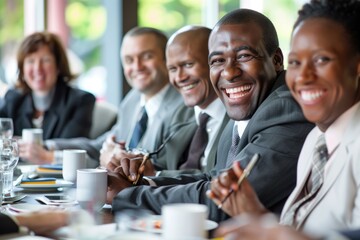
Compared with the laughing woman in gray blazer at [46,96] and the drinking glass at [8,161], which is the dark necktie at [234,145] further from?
the laughing woman in gray blazer at [46,96]

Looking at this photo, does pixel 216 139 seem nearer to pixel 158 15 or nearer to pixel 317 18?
pixel 317 18

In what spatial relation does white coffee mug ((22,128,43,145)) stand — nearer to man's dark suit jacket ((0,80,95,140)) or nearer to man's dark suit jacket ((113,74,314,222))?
man's dark suit jacket ((0,80,95,140))

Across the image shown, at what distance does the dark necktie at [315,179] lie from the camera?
1.76m

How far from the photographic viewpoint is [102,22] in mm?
6250

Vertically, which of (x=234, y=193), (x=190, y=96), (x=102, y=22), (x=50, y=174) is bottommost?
(x=50, y=174)

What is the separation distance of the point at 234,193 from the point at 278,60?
0.79 metres

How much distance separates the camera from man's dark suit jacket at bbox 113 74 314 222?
198 centimetres

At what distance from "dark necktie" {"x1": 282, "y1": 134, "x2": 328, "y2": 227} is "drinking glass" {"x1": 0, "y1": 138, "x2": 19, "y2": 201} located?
108cm

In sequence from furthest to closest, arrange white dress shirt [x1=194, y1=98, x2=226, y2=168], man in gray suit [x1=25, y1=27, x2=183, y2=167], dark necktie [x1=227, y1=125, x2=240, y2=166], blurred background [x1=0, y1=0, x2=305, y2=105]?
blurred background [x1=0, y1=0, x2=305, y2=105] → man in gray suit [x1=25, y1=27, x2=183, y2=167] → white dress shirt [x1=194, y1=98, x2=226, y2=168] → dark necktie [x1=227, y1=125, x2=240, y2=166]

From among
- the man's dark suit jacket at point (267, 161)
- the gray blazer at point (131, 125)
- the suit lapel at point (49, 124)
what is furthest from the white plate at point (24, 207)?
the suit lapel at point (49, 124)

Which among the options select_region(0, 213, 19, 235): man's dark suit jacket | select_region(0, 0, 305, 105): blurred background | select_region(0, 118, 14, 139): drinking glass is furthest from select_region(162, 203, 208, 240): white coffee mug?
select_region(0, 0, 305, 105): blurred background

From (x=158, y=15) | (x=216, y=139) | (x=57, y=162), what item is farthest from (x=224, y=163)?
(x=158, y=15)

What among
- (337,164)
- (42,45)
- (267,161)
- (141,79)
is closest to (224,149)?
(267,161)

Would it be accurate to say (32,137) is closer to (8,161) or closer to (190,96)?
(190,96)
